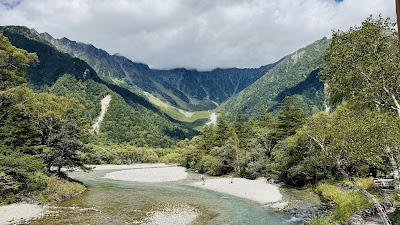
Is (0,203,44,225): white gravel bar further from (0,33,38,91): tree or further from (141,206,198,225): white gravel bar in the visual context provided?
(0,33,38,91): tree

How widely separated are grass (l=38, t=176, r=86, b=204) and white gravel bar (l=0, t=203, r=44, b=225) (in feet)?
8.70

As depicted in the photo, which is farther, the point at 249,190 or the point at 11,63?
the point at 249,190

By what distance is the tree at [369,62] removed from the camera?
63.7 feet

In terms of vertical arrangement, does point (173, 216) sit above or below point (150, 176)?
above

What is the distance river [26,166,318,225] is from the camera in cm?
2992

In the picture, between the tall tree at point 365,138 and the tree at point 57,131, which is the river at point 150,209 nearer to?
the tree at point 57,131

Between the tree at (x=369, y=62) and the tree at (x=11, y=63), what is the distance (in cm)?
4114

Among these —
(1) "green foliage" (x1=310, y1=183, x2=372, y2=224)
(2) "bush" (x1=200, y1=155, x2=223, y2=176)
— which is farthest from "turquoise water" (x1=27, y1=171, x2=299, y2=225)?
(2) "bush" (x1=200, y1=155, x2=223, y2=176)

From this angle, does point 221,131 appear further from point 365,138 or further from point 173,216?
point 365,138

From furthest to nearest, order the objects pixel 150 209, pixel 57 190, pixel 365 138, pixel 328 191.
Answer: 1. pixel 57 190
2. pixel 328 191
3. pixel 150 209
4. pixel 365 138

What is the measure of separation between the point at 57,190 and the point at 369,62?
4205cm

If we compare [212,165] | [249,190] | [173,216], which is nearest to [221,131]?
[212,165]

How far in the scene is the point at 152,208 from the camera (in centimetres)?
3659

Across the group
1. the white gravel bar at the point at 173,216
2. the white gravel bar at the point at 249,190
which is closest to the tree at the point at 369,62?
the white gravel bar at the point at 173,216
